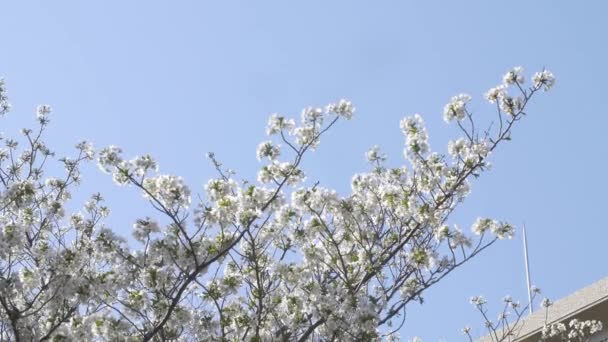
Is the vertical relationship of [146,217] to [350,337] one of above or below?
above

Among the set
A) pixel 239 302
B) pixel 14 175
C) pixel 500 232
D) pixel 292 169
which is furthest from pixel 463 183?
pixel 14 175

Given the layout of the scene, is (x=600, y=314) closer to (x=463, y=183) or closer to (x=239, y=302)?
(x=463, y=183)

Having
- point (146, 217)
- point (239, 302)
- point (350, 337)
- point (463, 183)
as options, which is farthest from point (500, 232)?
point (146, 217)

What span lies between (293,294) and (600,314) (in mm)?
7249

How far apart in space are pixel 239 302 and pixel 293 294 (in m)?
0.65

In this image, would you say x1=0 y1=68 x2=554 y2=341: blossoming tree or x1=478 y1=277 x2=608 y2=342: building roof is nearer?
x1=0 y1=68 x2=554 y2=341: blossoming tree

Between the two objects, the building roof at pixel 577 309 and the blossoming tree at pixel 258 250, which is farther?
the building roof at pixel 577 309

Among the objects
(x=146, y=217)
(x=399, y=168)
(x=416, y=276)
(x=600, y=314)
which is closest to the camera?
(x=146, y=217)

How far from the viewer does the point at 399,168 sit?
9188 millimetres

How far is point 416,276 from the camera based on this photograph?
8.62 meters

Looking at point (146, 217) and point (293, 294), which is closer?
point (146, 217)

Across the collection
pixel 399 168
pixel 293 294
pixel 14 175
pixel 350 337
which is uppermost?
pixel 14 175

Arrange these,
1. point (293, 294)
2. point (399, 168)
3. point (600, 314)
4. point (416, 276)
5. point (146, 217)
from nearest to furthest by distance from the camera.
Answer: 1. point (146, 217)
2. point (293, 294)
3. point (416, 276)
4. point (399, 168)
5. point (600, 314)

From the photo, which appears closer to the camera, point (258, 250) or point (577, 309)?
point (258, 250)
